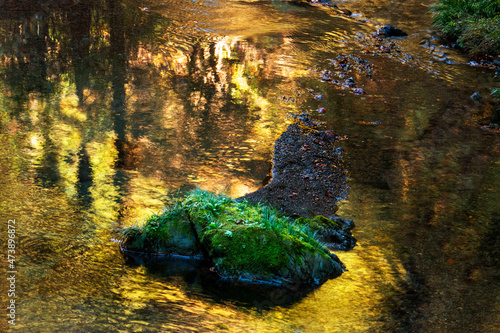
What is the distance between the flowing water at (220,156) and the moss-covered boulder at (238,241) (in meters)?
0.20

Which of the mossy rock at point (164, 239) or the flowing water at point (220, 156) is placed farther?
the mossy rock at point (164, 239)

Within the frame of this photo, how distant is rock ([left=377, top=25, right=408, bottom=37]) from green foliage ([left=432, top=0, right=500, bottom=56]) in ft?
3.93

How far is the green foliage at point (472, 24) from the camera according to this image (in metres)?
12.6

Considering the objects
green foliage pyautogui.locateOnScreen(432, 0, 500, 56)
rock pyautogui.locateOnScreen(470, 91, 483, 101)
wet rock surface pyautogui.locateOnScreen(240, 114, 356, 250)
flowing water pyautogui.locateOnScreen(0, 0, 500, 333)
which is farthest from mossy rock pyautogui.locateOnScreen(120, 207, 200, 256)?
green foliage pyautogui.locateOnScreen(432, 0, 500, 56)

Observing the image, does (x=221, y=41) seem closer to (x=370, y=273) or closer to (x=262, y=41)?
(x=262, y=41)

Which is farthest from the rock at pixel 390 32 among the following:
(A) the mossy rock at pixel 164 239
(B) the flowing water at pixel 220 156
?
(A) the mossy rock at pixel 164 239

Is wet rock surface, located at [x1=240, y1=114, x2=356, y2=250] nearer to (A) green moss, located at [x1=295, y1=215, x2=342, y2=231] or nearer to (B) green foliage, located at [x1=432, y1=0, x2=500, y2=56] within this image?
(A) green moss, located at [x1=295, y1=215, x2=342, y2=231]

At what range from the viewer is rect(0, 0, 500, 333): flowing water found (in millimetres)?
3924

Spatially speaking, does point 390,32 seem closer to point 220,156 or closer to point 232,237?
point 220,156

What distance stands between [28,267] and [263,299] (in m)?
2.10

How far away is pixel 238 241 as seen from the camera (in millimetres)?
4445

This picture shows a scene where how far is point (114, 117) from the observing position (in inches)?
303

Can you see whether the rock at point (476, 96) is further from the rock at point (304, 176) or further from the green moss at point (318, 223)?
the green moss at point (318, 223)

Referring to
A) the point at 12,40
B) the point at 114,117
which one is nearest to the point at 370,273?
the point at 114,117
